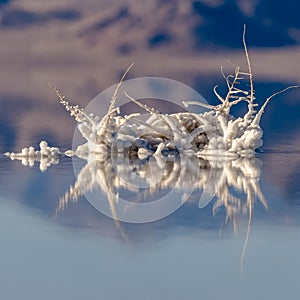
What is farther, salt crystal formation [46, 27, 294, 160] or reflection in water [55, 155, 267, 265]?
salt crystal formation [46, 27, 294, 160]

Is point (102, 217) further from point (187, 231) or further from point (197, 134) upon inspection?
point (197, 134)

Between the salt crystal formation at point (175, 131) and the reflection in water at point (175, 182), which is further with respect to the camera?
the salt crystal formation at point (175, 131)

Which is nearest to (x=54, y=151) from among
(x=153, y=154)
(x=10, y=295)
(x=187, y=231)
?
(x=153, y=154)

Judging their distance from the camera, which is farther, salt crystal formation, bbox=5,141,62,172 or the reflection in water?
salt crystal formation, bbox=5,141,62,172

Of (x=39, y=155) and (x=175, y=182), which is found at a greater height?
(x=39, y=155)

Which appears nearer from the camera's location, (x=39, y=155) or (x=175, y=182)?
(x=175, y=182)

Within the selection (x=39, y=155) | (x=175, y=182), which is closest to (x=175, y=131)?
(x=39, y=155)

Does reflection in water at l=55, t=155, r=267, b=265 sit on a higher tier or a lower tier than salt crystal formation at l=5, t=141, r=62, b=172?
lower

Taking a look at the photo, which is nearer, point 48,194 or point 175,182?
point 48,194

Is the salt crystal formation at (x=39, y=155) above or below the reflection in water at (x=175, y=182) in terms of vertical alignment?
above

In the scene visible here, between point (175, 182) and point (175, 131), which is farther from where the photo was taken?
point (175, 131)

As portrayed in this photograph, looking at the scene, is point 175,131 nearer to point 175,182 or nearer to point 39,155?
point 39,155

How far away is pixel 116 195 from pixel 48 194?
0.79 metres

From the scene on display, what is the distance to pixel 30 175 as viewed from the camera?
8.98 meters
